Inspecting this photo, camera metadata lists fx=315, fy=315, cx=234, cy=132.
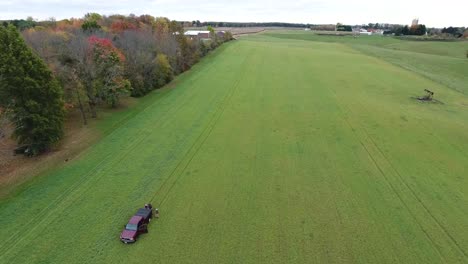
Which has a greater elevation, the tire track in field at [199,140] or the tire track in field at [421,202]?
the tire track in field at [421,202]

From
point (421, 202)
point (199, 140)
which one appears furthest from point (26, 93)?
point (421, 202)

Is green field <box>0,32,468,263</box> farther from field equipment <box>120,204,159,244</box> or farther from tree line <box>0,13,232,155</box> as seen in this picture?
tree line <box>0,13,232,155</box>

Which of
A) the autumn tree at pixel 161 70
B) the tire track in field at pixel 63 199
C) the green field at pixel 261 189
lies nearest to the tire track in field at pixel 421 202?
the green field at pixel 261 189

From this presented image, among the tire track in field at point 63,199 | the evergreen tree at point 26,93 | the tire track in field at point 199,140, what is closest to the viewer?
the tire track in field at point 63,199

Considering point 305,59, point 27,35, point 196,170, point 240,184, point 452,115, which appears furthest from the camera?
point 305,59

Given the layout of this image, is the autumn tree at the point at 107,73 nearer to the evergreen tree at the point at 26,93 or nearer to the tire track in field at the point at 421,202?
the evergreen tree at the point at 26,93

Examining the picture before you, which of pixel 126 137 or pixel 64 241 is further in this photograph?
pixel 126 137

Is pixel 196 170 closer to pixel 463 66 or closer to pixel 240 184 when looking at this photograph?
pixel 240 184

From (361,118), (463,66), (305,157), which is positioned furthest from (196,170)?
(463,66)

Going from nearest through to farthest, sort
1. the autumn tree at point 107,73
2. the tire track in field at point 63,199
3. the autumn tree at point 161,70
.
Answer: the tire track in field at point 63,199 < the autumn tree at point 107,73 < the autumn tree at point 161,70
